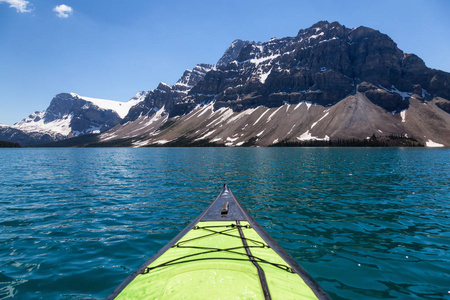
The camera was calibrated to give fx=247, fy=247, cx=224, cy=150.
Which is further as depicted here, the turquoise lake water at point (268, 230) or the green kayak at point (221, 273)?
the turquoise lake water at point (268, 230)

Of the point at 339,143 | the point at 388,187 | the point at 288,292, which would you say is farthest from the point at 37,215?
the point at 339,143

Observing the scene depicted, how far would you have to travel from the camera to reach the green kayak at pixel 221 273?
18.5ft

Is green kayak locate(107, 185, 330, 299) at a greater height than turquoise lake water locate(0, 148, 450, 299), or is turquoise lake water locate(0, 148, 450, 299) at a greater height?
green kayak locate(107, 185, 330, 299)

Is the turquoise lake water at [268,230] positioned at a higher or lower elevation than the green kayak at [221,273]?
lower

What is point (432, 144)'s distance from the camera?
190 meters

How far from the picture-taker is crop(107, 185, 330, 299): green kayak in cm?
563

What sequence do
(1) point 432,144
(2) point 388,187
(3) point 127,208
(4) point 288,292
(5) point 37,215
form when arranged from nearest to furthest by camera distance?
1. (4) point 288,292
2. (5) point 37,215
3. (3) point 127,208
4. (2) point 388,187
5. (1) point 432,144

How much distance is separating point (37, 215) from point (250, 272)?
1742 cm

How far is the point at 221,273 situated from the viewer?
21.0ft

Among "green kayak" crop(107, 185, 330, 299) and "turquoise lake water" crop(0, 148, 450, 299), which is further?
"turquoise lake water" crop(0, 148, 450, 299)

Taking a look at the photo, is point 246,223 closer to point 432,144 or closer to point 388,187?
point 388,187

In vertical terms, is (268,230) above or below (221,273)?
below

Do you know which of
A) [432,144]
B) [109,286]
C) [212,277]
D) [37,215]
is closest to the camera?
[212,277]

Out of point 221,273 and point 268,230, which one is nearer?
point 221,273
